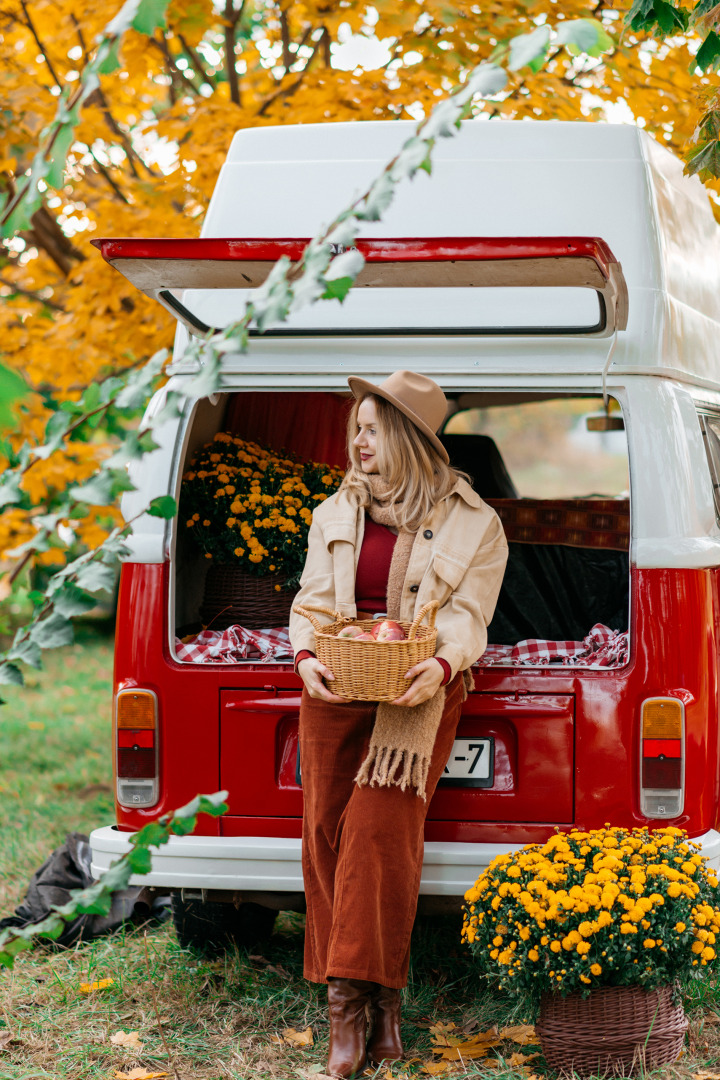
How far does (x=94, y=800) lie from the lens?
6480mm

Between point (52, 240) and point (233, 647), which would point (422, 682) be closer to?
point (233, 647)

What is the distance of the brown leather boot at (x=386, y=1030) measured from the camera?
312cm

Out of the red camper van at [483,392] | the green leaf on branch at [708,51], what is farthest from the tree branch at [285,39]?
the green leaf on branch at [708,51]

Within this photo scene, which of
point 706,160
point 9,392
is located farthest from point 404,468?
point 9,392

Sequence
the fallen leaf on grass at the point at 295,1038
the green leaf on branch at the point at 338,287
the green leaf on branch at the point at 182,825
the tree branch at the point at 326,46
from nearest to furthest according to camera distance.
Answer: the green leaf on branch at the point at 338,287 < the green leaf on branch at the point at 182,825 < the fallen leaf on grass at the point at 295,1038 < the tree branch at the point at 326,46

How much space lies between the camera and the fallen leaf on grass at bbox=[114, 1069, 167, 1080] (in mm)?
3094

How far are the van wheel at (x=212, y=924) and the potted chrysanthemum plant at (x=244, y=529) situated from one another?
964 millimetres

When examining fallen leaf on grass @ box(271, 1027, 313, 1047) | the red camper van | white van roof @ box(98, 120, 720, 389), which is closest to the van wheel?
the red camper van

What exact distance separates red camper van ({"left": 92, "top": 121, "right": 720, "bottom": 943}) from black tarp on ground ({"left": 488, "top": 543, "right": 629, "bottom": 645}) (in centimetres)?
85

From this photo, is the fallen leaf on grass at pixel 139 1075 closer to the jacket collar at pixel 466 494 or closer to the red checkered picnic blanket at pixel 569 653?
the red checkered picnic blanket at pixel 569 653

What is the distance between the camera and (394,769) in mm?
3057

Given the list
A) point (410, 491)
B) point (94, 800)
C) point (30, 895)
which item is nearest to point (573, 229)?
point (410, 491)

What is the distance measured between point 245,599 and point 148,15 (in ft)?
8.52

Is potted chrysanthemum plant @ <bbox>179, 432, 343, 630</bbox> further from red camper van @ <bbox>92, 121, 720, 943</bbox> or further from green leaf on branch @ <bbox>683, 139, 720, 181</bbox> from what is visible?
green leaf on branch @ <bbox>683, 139, 720, 181</bbox>
